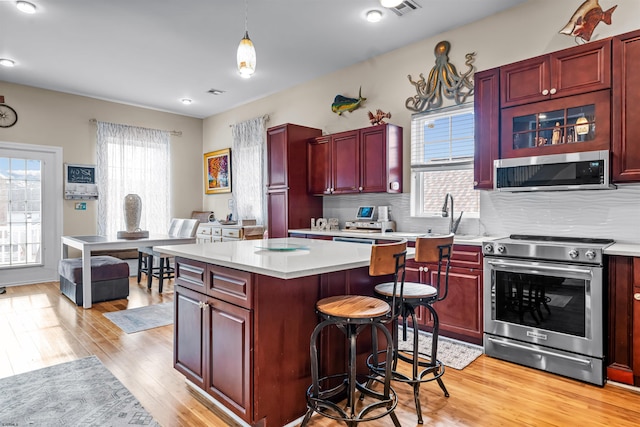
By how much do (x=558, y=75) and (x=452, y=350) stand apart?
234 cm

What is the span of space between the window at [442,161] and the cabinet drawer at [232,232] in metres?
2.73

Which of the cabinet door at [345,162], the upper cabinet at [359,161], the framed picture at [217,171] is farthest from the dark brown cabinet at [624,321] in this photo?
the framed picture at [217,171]

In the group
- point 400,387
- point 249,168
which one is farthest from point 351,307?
point 249,168

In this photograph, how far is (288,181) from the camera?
4.93 m

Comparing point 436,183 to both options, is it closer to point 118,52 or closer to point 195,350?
point 195,350

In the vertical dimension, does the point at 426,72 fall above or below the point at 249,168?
above

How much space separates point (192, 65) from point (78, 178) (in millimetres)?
2886

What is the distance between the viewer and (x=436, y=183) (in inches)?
162

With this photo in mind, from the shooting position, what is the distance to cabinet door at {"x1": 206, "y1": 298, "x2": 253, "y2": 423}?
1.88 m

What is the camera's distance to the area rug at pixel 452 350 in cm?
289

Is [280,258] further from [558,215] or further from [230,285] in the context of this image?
[558,215]

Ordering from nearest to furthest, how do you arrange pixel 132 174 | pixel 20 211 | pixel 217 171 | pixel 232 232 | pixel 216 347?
pixel 216 347, pixel 20 211, pixel 232 232, pixel 132 174, pixel 217 171

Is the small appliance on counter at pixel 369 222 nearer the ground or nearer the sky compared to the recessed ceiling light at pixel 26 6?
nearer the ground

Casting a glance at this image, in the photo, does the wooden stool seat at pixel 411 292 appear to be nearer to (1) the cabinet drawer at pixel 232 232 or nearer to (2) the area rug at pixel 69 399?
(2) the area rug at pixel 69 399
